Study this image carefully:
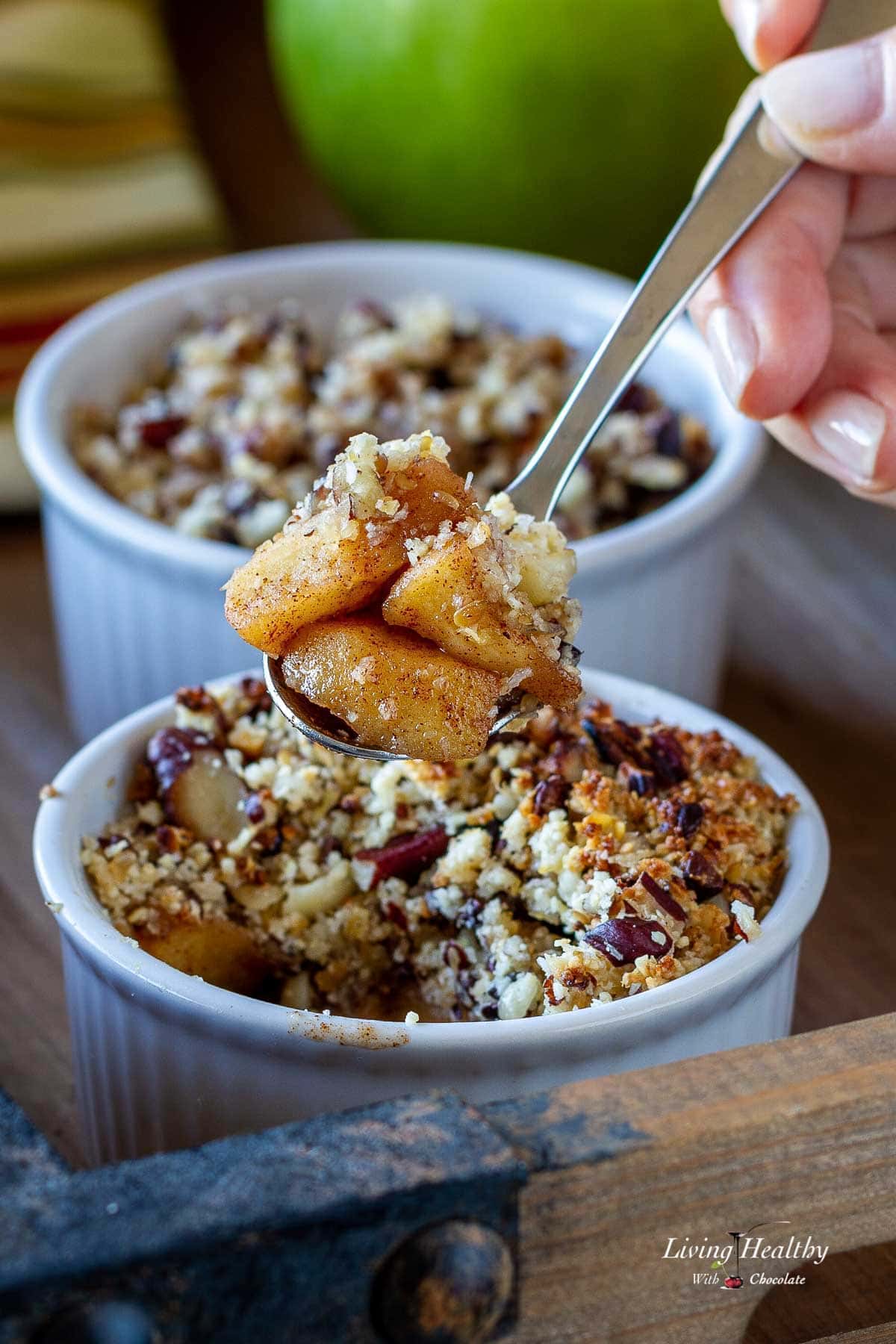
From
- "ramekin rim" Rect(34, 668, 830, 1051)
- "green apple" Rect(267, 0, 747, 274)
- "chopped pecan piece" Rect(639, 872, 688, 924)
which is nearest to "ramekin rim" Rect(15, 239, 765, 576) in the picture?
"green apple" Rect(267, 0, 747, 274)

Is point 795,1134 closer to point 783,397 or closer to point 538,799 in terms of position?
point 538,799

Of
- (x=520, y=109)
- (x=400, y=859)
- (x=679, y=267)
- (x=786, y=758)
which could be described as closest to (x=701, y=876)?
(x=400, y=859)

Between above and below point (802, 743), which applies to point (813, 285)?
above

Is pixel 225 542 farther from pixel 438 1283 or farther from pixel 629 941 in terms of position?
pixel 438 1283

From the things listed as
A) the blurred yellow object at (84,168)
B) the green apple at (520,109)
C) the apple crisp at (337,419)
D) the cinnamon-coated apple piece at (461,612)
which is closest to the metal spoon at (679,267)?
the cinnamon-coated apple piece at (461,612)

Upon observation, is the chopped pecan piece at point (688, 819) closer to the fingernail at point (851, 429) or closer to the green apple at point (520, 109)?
the fingernail at point (851, 429)

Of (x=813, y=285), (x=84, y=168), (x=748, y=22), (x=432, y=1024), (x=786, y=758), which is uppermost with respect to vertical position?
(x=748, y=22)
